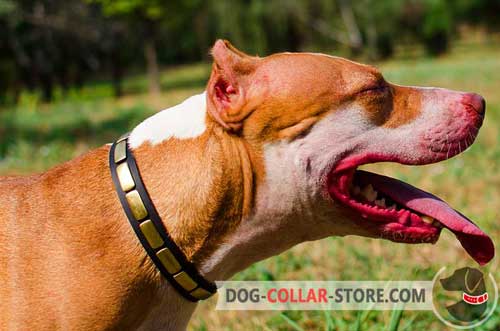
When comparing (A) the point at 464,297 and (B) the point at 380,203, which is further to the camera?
(A) the point at 464,297

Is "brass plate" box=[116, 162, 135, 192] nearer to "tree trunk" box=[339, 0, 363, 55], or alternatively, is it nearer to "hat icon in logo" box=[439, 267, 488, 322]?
"hat icon in logo" box=[439, 267, 488, 322]

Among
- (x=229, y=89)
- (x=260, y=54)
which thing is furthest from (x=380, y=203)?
(x=260, y=54)

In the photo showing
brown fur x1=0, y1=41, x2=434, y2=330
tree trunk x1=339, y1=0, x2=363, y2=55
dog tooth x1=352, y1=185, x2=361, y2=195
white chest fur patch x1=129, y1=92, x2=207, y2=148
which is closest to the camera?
brown fur x1=0, y1=41, x2=434, y2=330

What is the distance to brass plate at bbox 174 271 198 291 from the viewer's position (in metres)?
2.31

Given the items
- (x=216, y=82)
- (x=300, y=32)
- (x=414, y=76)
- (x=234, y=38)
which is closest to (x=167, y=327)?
(x=216, y=82)

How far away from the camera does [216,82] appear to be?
2.30m

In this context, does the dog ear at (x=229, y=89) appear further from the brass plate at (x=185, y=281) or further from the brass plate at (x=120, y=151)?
the brass plate at (x=185, y=281)

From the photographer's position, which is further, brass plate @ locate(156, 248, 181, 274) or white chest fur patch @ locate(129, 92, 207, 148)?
white chest fur patch @ locate(129, 92, 207, 148)

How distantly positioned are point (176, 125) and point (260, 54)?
2262 centimetres

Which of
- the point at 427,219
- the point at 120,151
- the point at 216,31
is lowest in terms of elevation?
the point at 216,31

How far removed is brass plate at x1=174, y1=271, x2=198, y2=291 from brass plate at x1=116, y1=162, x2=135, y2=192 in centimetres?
36

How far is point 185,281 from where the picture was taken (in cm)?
234

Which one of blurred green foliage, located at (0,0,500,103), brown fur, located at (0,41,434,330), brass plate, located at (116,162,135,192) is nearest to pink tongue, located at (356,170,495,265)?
brown fur, located at (0,41,434,330)

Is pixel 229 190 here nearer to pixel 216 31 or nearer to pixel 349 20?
pixel 216 31
